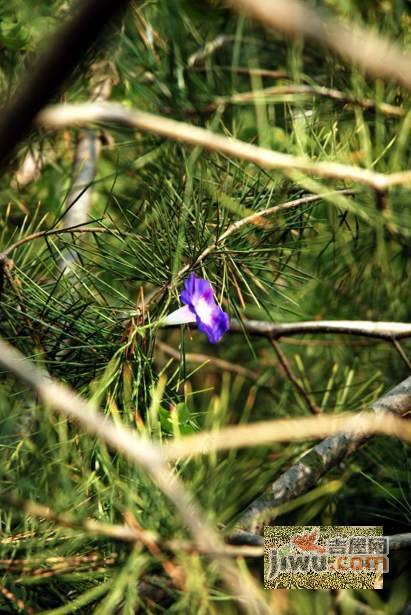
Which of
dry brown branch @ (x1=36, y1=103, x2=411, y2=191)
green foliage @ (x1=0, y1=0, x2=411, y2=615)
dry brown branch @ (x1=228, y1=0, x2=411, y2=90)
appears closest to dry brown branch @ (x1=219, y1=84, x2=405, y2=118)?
green foliage @ (x1=0, y1=0, x2=411, y2=615)

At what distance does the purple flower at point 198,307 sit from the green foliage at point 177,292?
14mm

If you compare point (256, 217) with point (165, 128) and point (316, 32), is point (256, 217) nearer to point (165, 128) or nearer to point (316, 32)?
point (165, 128)

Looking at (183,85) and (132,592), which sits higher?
(183,85)

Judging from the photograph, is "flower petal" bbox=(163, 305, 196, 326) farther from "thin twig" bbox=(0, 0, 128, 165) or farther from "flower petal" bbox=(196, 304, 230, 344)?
"thin twig" bbox=(0, 0, 128, 165)

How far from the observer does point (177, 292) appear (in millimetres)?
661

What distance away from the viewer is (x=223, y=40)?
3.92 feet


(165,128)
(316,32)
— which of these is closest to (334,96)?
(165,128)

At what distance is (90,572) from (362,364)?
735mm

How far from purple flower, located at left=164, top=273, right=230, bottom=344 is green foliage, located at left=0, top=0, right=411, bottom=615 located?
14mm

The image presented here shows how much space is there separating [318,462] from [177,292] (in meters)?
0.20

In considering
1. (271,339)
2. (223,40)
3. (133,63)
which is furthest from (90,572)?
(223,40)

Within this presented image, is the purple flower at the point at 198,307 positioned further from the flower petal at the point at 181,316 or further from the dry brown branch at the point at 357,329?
the dry brown branch at the point at 357,329

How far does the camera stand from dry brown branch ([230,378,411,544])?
69 cm

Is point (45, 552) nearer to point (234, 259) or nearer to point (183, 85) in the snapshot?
point (234, 259)
